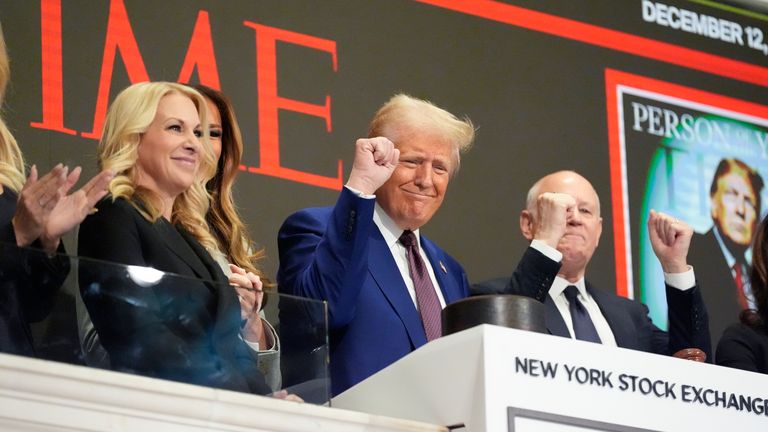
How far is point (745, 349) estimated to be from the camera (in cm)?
374

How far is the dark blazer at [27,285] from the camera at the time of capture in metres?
2.32

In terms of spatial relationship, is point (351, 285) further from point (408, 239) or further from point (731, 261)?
point (731, 261)

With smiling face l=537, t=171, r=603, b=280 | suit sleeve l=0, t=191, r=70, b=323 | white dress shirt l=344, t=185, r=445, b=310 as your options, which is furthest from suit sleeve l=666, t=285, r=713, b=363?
suit sleeve l=0, t=191, r=70, b=323

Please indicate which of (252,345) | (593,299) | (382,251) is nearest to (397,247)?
(382,251)

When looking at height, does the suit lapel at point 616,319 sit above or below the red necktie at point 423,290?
above

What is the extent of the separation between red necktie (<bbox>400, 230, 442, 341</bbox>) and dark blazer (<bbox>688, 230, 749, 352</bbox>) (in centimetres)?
192

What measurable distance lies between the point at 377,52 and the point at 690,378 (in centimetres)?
229

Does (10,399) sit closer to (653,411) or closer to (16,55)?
(653,411)

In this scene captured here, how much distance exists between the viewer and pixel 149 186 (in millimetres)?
3279

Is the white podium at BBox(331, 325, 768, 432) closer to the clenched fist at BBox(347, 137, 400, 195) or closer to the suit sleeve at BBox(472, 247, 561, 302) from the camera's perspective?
the clenched fist at BBox(347, 137, 400, 195)

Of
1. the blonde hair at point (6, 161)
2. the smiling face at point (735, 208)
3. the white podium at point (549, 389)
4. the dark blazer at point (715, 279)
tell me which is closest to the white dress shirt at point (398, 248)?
the white podium at point (549, 389)

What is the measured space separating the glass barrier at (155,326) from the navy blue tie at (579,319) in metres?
1.44

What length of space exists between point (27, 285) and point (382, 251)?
4.31 feet

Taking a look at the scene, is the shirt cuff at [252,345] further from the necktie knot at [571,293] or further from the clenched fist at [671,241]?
the necktie knot at [571,293]
